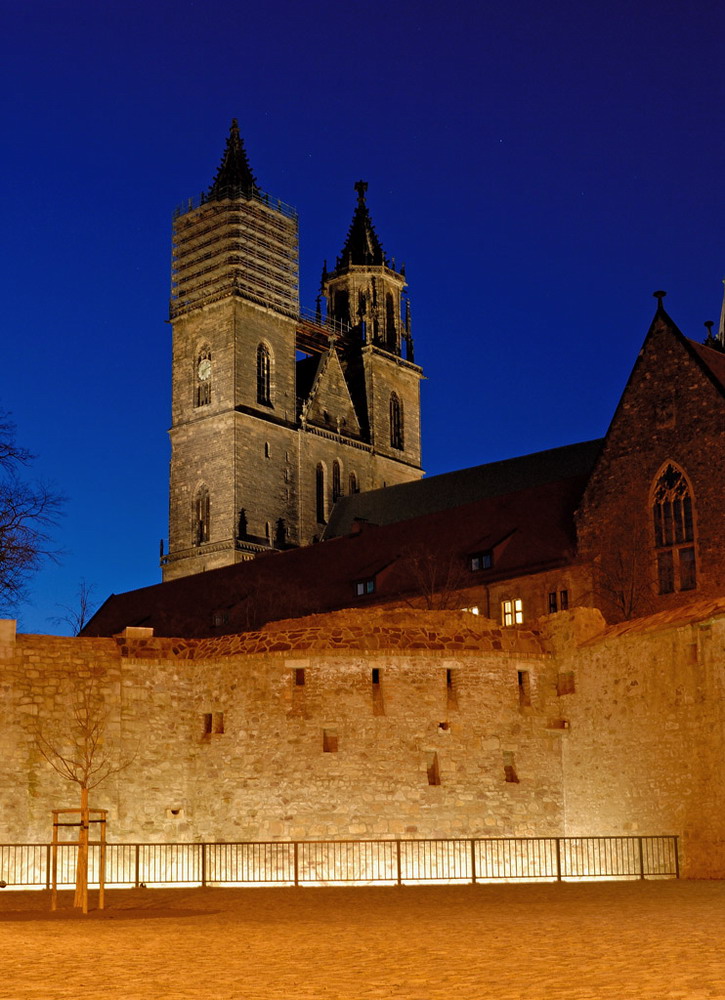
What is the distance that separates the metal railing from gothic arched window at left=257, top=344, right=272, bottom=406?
73.4m

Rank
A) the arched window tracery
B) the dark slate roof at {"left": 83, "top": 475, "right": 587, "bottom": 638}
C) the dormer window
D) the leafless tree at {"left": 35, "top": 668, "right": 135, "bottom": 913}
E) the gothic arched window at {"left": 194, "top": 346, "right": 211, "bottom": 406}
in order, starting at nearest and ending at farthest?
1. the leafless tree at {"left": 35, "top": 668, "right": 135, "bottom": 913}
2. the dark slate roof at {"left": 83, "top": 475, "right": 587, "bottom": 638}
3. the dormer window
4. the arched window tracery
5. the gothic arched window at {"left": 194, "top": 346, "right": 211, "bottom": 406}

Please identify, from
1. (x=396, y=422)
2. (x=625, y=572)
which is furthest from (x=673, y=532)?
(x=396, y=422)

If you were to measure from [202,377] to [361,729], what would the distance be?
243 ft

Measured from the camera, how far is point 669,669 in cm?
2784

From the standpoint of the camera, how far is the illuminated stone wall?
95.1 feet

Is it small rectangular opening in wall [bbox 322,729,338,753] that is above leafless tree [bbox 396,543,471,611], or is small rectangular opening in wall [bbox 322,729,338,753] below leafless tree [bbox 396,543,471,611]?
below

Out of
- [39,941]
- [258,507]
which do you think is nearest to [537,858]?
[39,941]

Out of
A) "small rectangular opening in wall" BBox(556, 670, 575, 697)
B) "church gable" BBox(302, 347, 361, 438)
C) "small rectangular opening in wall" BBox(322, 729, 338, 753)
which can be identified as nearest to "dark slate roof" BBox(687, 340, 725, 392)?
"small rectangular opening in wall" BBox(556, 670, 575, 697)

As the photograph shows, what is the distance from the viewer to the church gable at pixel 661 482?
45969 millimetres

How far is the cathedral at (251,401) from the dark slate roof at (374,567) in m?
26.9

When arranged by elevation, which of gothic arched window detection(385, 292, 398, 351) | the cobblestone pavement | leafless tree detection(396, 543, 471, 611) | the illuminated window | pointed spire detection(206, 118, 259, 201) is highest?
pointed spire detection(206, 118, 259, 201)

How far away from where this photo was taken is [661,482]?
47.7 m

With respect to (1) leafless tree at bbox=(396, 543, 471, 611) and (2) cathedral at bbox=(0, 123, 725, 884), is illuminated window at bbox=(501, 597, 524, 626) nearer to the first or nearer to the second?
(2) cathedral at bbox=(0, 123, 725, 884)

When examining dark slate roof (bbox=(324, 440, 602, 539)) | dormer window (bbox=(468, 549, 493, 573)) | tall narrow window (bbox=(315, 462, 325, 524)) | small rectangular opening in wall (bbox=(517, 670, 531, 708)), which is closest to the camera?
small rectangular opening in wall (bbox=(517, 670, 531, 708))
